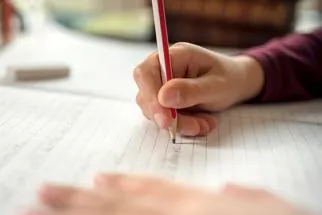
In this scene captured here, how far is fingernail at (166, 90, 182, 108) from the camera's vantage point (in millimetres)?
485

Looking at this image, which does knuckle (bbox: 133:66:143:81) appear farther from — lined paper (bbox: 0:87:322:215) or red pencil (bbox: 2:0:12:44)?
red pencil (bbox: 2:0:12:44)

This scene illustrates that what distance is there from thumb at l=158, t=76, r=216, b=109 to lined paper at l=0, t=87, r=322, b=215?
0.04m

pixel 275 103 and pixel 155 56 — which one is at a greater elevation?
pixel 155 56

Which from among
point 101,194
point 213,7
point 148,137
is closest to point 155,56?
point 148,137

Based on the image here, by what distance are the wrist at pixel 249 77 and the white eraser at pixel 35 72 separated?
0.89ft

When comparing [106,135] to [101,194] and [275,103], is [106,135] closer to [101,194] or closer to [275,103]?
[101,194]

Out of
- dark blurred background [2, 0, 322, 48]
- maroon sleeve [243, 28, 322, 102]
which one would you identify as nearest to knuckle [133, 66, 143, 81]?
maroon sleeve [243, 28, 322, 102]

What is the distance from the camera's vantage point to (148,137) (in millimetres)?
503

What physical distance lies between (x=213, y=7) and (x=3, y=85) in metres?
0.49

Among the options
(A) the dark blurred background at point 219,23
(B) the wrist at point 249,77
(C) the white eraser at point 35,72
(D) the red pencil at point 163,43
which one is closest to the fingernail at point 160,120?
(D) the red pencil at point 163,43

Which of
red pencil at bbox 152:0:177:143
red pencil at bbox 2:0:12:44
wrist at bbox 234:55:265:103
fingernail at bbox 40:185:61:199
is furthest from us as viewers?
red pencil at bbox 2:0:12:44

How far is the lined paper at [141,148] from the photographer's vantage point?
0.40 metres

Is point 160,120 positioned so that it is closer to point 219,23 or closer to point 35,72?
point 35,72

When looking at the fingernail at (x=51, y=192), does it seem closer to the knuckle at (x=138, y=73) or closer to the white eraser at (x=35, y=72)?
the knuckle at (x=138, y=73)
